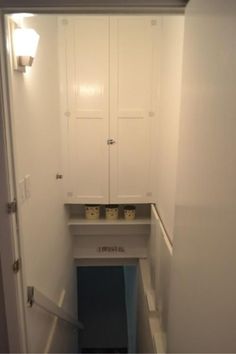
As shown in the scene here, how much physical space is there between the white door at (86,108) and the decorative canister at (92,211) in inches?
6.9

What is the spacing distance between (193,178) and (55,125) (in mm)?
1656

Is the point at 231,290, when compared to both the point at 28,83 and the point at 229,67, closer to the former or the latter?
the point at 229,67

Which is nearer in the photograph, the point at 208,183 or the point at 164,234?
the point at 208,183

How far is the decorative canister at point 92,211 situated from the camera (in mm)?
3020

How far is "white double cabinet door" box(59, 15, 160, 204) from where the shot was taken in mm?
2469

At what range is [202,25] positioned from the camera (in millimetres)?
905

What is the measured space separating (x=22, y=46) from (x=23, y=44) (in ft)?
0.04

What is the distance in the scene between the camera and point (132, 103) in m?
2.62

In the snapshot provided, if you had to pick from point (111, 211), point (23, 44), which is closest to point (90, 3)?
point (23, 44)

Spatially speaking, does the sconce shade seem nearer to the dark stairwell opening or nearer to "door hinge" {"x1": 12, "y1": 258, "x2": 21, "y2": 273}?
"door hinge" {"x1": 12, "y1": 258, "x2": 21, "y2": 273}

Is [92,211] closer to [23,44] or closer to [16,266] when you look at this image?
[16,266]

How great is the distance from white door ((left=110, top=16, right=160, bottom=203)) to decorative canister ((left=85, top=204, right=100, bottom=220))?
0.89 ft

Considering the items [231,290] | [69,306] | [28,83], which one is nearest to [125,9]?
[28,83]

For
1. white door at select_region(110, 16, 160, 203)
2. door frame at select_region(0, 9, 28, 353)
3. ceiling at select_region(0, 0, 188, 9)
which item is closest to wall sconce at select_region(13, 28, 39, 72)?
door frame at select_region(0, 9, 28, 353)
